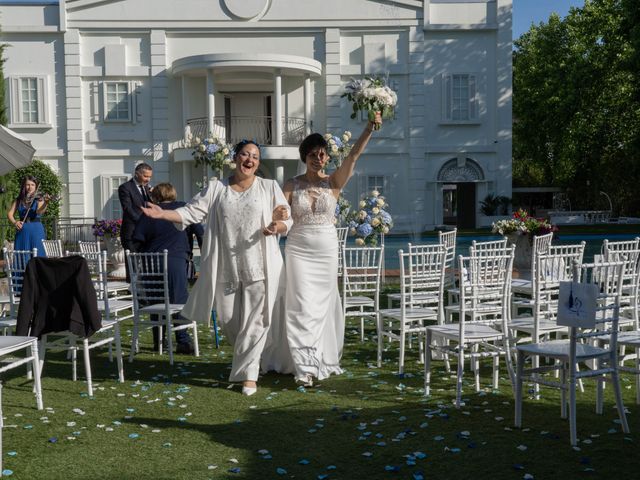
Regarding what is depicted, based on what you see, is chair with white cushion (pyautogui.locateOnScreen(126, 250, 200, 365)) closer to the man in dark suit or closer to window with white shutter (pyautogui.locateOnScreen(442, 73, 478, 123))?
the man in dark suit

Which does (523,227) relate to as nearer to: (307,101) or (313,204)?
(313,204)

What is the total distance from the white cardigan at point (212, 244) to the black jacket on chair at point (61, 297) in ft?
2.86

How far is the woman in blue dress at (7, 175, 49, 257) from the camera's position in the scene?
10.7 m

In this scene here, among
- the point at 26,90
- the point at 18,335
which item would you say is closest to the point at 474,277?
the point at 18,335

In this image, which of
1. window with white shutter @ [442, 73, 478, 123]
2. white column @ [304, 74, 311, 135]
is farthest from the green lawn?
window with white shutter @ [442, 73, 478, 123]

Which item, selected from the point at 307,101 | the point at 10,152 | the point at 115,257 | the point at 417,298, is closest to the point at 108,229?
the point at 115,257

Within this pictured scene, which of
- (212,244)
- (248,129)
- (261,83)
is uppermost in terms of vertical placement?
(261,83)

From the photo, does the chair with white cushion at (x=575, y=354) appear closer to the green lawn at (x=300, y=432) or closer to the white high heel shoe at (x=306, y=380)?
the green lawn at (x=300, y=432)

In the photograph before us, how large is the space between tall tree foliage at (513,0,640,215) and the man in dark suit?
24.1 metres

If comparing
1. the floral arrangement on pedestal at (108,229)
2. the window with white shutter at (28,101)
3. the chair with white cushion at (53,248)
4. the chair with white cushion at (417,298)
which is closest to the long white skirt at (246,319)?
the chair with white cushion at (417,298)

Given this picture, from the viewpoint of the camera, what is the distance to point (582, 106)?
33.9 meters

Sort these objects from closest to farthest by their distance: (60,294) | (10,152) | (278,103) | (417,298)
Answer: (60,294)
(417,298)
(10,152)
(278,103)

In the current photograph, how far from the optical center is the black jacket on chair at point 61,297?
6.27m

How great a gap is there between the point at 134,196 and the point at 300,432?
185 inches
